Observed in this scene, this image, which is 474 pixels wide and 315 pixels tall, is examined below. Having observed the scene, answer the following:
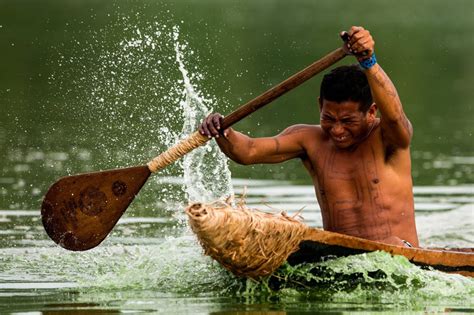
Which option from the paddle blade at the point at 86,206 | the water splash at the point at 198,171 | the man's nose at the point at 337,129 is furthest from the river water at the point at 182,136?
the man's nose at the point at 337,129

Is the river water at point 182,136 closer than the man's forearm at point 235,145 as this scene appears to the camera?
Yes

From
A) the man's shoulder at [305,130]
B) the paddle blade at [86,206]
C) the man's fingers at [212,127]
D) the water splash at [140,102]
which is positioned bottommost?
the paddle blade at [86,206]

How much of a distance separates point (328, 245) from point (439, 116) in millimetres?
10762

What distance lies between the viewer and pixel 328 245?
837cm

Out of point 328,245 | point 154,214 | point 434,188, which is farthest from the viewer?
point 434,188

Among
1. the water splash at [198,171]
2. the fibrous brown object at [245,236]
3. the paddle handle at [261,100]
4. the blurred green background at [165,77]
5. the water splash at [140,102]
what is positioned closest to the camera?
the fibrous brown object at [245,236]

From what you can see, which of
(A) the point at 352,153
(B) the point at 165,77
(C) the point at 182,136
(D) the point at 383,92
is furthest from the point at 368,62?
(B) the point at 165,77

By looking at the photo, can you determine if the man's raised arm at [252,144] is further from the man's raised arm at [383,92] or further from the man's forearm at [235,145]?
the man's raised arm at [383,92]

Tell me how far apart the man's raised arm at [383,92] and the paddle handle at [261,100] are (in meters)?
0.12

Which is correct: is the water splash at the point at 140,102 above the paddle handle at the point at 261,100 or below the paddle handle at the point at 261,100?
above

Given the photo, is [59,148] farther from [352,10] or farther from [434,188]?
[352,10]

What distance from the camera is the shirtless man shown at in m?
8.70

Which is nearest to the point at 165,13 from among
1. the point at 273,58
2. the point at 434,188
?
the point at 273,58

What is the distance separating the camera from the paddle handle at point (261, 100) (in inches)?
331
